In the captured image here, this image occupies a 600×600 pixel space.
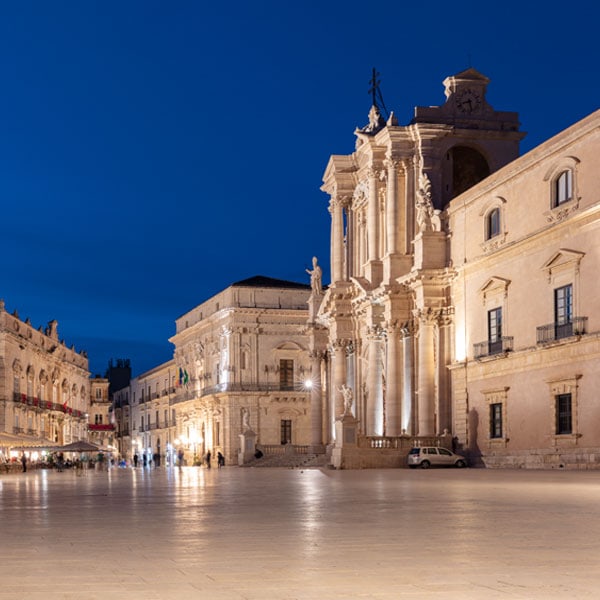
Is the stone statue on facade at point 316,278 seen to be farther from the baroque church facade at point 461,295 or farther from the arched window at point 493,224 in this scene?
the arched window at point 493,224

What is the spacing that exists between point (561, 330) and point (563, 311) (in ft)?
2.02

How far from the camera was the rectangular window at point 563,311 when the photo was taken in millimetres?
34969

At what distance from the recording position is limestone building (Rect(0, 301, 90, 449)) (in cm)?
7438

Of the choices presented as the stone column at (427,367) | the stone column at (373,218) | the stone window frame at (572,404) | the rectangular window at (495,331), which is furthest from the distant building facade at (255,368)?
the stone window frame at (572,404)

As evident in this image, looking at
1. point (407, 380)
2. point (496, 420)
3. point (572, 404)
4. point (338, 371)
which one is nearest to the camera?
point (572, 404)

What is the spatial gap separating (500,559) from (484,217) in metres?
33.6

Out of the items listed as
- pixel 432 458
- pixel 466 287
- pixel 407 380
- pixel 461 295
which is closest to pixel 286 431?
pixel 407 380

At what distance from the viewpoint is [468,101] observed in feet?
163

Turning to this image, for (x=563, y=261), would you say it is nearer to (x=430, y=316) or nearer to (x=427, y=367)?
(x=430, y=316)

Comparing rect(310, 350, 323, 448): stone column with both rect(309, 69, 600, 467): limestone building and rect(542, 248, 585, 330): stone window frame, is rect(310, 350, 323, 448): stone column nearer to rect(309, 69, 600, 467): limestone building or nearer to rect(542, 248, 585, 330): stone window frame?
rect(309, 69, 600, 467): limestone building

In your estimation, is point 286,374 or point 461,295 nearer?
point 461,295

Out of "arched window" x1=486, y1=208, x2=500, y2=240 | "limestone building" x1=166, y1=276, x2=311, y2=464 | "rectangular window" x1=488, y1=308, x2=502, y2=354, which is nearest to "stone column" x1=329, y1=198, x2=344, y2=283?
"arched window" x1=486, y1=208, x2=500, y2=240

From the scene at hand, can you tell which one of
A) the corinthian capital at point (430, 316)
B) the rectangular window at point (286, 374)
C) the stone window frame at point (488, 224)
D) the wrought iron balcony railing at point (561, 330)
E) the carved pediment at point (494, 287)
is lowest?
the rectangular window at point (286, 374)

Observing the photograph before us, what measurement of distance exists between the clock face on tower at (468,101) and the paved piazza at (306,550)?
114 feet
